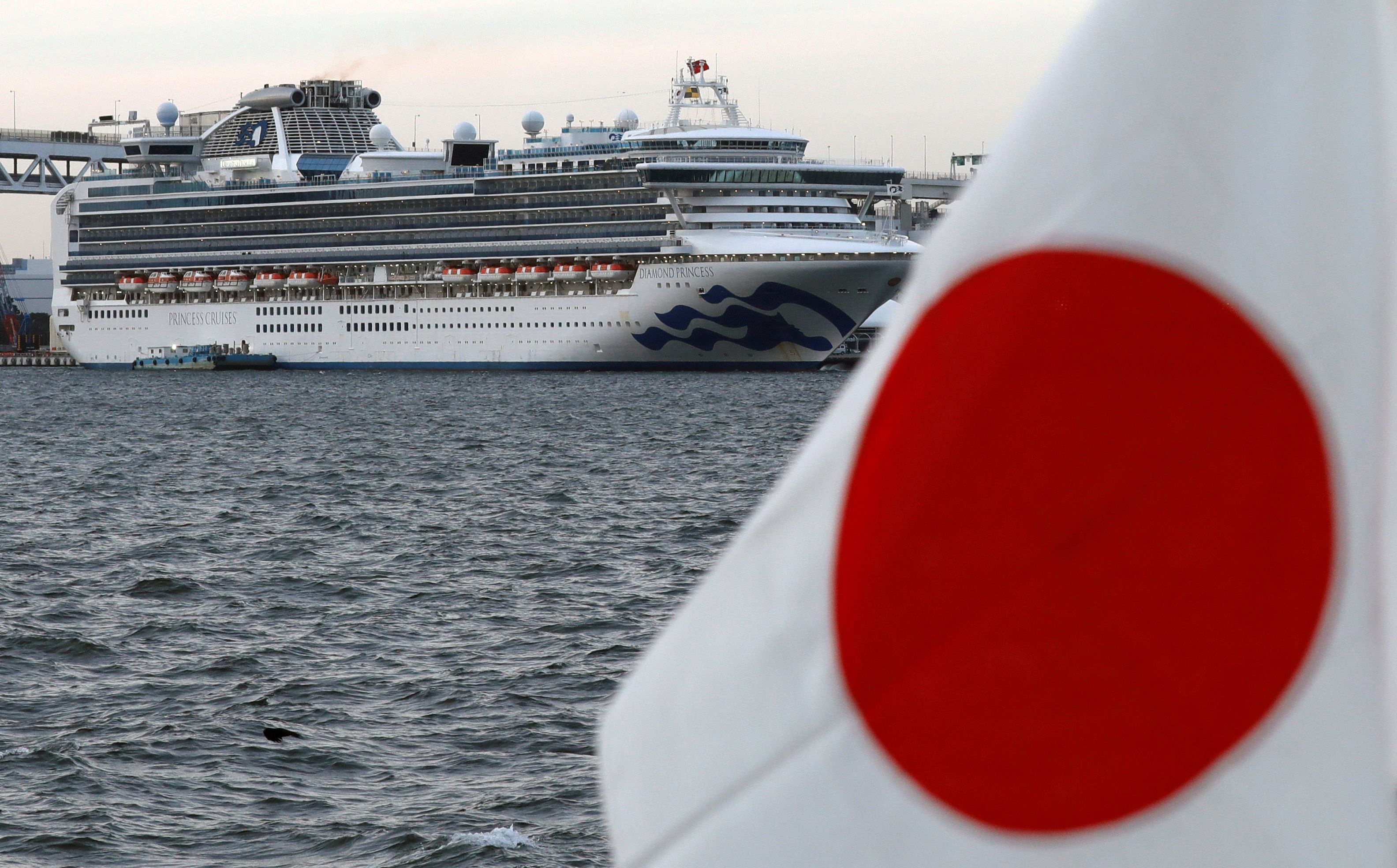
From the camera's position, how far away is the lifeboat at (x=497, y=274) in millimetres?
72875

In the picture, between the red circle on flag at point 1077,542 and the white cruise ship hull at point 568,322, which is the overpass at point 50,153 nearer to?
the white cruise ship hull at point 568,322

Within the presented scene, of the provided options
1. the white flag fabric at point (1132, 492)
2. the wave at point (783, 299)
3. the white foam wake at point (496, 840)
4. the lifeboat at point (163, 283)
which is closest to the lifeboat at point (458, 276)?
the wave at point (783, 299)

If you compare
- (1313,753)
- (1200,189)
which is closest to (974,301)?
Result: (1200,189)

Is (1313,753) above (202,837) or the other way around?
above

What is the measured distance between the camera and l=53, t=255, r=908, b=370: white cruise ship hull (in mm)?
64438

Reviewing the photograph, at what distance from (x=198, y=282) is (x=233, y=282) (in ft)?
6.81

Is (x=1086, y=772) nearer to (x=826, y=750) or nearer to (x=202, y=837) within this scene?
(x=826, y=750)

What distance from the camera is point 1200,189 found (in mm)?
1649

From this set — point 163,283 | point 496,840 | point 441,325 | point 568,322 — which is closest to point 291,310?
point 163,283

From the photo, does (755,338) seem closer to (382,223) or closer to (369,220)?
(382,223)

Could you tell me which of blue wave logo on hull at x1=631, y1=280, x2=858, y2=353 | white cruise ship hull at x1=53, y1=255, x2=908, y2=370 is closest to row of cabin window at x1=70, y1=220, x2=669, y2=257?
white cruise ship hull at x1=53, y1=255, x2=908, y2=370

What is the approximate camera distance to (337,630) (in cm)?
1742

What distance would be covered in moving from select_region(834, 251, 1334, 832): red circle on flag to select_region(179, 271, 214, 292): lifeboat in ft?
278

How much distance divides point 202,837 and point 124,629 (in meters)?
7.42
